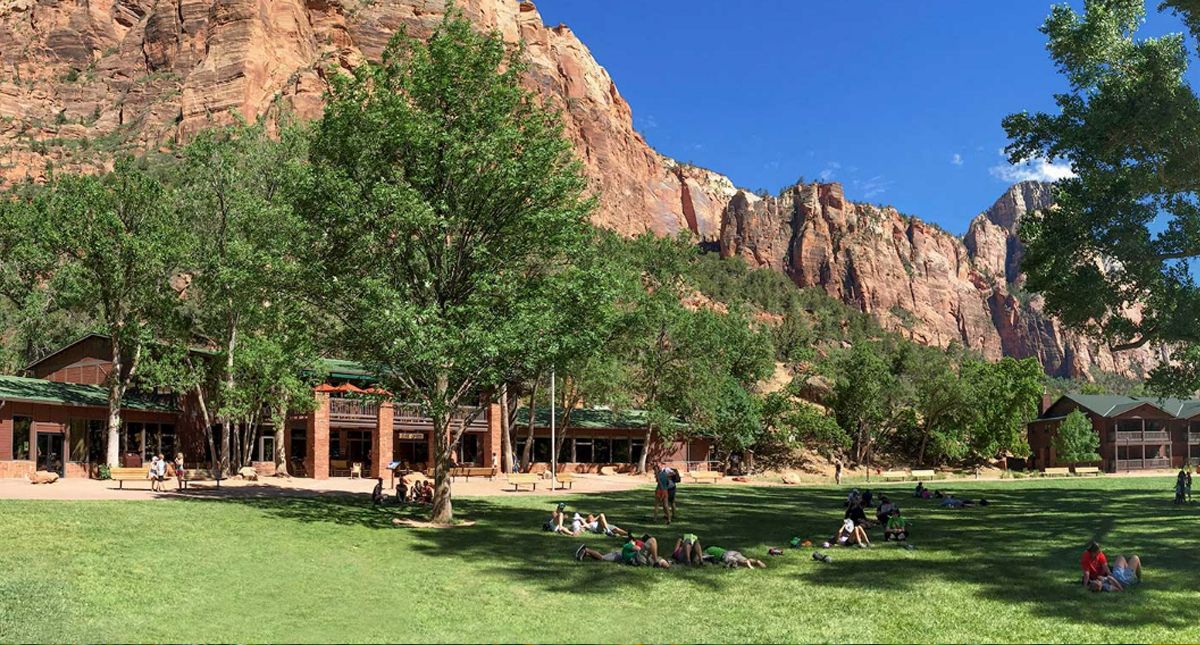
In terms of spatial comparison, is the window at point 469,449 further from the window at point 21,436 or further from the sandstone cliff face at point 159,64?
the sandstone cliff face at point 159,64

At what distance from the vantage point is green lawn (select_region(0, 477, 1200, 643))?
11.1 metres

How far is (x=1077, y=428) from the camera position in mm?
72812

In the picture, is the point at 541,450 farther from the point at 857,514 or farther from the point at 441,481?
the point at 857,514

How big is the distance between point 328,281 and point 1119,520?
72.0 feet

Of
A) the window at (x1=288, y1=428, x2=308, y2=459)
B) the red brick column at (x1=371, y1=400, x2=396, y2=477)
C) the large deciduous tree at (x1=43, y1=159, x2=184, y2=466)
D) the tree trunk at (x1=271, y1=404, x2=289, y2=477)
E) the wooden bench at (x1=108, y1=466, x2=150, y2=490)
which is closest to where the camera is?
the wooden bench at (x1=108, y1=466, x2=150, y2=490)

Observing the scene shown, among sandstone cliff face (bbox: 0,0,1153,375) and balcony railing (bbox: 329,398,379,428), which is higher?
sandstone cliff face (bbox: 0,0,1153,375)

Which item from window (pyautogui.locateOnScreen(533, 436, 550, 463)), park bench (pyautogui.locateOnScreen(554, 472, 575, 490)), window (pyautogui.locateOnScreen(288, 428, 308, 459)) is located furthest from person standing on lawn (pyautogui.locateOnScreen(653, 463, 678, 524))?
window (pyautogui.locateOnScreen(533, 436, 550, 463))

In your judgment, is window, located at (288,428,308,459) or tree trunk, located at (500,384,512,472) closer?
window, located at (288,428,308,459)

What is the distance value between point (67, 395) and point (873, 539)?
33.7 meters

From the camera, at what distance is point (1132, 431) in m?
78.1

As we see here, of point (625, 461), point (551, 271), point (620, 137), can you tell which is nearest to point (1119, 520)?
point (551, 271)

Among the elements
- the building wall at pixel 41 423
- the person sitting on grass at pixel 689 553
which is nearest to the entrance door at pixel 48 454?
the building wall at pixel 41 423

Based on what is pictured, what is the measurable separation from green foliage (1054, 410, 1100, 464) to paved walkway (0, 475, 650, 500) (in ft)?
159

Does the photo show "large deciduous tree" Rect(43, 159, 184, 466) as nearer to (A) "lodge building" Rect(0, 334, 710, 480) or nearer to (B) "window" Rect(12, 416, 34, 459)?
(A) "lodge building" Rect(0, 334, 710, 480)
